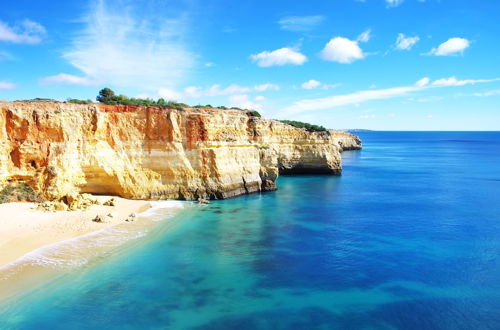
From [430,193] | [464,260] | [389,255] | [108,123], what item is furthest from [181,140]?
[430,193]

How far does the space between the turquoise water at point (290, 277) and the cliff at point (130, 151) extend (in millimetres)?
4256

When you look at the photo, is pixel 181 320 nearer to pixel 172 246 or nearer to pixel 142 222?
pixel 172 246

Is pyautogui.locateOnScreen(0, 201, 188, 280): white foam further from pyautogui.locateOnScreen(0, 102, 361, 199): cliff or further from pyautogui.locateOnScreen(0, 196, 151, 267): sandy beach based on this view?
pyautogui.locateOnScreen(0, 102, 361, 199): cliff

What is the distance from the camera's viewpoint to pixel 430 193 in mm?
33906

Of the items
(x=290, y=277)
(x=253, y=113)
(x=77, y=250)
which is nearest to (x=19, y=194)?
(x=77, y=250)

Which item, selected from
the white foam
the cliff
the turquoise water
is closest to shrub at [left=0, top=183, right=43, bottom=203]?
the cliff

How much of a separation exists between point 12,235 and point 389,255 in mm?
19462

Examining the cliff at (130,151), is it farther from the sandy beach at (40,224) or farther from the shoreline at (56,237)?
the sandy beach at (40,224)

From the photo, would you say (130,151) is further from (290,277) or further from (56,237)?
(290,277)

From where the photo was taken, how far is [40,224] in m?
19.7

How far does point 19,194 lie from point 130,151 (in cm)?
790

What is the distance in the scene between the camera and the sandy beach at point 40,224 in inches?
667

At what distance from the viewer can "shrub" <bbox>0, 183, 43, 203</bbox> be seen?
22922 millimetres

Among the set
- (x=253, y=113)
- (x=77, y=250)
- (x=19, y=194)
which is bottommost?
(x=77, y=250)
